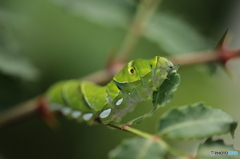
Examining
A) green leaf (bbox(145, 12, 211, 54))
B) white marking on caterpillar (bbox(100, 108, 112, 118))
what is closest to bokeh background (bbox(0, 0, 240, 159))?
green leaf (bbox(145, 12, 211, 54))

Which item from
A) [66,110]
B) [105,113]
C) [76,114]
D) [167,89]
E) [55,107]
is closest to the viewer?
[167,89]

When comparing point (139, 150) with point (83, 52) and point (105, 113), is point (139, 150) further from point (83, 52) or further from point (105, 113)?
point (83, 52)

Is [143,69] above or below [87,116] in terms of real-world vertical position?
above

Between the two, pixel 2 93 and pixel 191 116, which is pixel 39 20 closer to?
pixel 2 93

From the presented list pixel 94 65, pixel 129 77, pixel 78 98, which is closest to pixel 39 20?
pixel 94 65

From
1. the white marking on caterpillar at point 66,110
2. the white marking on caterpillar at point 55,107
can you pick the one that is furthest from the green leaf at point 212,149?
the white marking on caterpillar at point 55,107

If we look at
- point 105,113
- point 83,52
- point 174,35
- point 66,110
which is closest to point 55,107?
point 66,110
